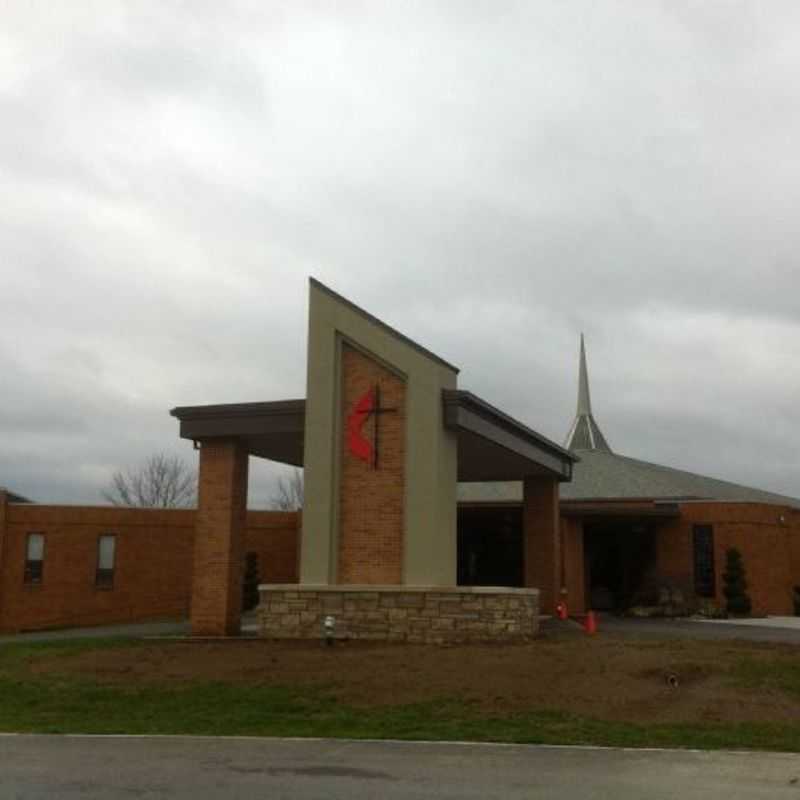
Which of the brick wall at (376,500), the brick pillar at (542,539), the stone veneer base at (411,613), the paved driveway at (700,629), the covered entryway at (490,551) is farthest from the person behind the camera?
the covered entryway at (490,551)

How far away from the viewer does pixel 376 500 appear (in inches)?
736

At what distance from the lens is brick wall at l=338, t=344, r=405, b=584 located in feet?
60.7

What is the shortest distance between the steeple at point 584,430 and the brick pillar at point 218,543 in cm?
2696

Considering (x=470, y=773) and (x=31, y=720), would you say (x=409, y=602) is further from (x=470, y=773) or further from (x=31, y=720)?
(x=470, y=773)

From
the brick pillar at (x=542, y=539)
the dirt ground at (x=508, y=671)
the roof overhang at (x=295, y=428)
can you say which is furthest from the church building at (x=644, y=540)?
the dirt ground at (x=508, y=671)

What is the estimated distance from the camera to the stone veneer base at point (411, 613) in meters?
17.8

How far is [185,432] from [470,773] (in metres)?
13.1

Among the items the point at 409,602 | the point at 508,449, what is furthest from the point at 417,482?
the point at 508,449

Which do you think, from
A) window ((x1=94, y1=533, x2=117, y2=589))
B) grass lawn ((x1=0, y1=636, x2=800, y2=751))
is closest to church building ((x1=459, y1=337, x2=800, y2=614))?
window ((x1=94, y1=533, x2=117, y2=589))

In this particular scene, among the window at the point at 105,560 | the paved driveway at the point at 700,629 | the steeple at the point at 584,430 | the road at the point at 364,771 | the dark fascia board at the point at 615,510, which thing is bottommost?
the road at the point at 364,771

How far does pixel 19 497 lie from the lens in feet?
109

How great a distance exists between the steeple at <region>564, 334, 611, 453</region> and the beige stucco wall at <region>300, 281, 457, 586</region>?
27.4 metres

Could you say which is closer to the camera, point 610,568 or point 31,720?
point 31,720

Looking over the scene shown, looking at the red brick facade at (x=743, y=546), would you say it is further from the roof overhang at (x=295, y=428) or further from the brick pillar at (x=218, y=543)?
the brick pillar at (x=218, y=543)
